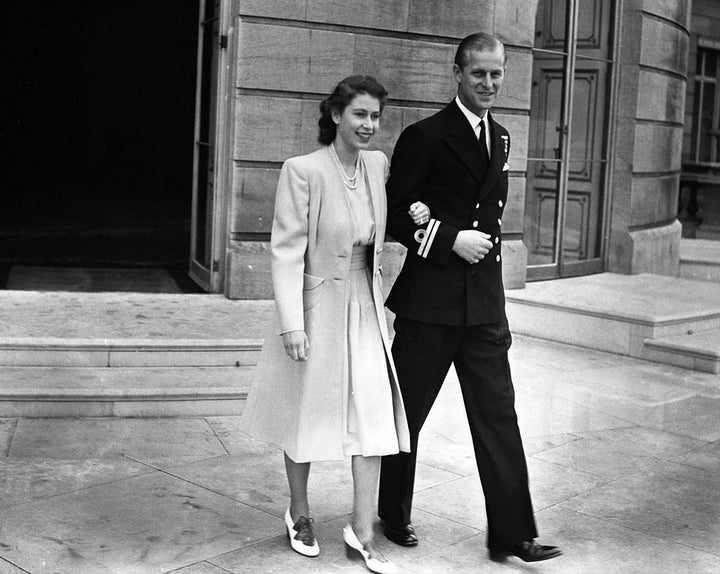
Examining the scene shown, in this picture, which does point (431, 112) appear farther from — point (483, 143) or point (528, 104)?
point (483, 143)

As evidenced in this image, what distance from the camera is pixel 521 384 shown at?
846 centimetres

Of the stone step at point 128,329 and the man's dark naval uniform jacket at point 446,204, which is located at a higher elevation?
the man's dark naval uniform jacket at point 446,204

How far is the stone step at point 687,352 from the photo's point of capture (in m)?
9.10

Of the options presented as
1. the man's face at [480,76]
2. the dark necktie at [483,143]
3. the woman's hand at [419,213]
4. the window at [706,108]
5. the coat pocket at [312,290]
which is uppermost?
the window at [706,108]

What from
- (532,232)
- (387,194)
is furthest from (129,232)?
(387,194)

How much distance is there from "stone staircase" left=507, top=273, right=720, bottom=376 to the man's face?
4.90 metres

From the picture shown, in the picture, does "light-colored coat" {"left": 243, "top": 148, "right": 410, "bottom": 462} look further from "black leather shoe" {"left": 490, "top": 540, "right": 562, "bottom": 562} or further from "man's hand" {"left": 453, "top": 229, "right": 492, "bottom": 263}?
"black leather shoe" {"left": 490, "top": 540, "right": 562, "bottom": 562}

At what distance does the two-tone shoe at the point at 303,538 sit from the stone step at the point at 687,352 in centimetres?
505

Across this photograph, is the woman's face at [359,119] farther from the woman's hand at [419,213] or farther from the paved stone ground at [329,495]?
the paved stone ground at [329,495]

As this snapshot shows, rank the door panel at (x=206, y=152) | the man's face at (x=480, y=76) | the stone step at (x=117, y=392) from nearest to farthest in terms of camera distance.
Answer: the man's face at (x=480, y=76)
the stone step at (x=117, y=392)
the door panel at (x=206, y=152)

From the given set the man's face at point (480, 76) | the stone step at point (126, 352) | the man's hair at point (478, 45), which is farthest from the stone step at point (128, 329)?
the man's hair at point (478, 45)

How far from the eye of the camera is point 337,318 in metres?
4.77

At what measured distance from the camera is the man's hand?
4785 mm

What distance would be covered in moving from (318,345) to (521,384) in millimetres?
3954
